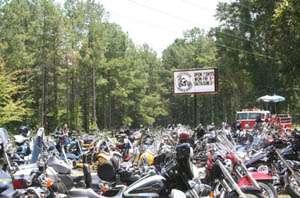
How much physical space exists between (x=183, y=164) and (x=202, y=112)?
250ft

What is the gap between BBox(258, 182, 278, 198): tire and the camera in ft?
31.4

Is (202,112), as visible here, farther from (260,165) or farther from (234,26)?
(260,165)

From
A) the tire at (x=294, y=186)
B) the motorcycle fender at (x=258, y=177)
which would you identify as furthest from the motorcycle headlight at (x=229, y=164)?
the tire at (x=294, y=186)

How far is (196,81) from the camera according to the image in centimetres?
2228

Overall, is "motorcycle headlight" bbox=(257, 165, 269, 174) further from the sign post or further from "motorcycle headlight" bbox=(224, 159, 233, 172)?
the sign post

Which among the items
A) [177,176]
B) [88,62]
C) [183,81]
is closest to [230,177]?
[177,176]

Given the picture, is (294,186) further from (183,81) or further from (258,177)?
(183,81)

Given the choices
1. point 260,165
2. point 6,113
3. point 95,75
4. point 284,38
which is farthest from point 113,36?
point 260,165

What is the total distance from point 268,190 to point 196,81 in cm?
1284

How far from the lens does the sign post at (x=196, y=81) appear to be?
22125mm

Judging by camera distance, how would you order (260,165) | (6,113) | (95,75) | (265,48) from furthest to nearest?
(95,75) < (265,48) < (6,113) < (260,165)

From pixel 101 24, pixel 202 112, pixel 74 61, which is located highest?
pixel 101 24

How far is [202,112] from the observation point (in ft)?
272

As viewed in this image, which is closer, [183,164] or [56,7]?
[183,164]
